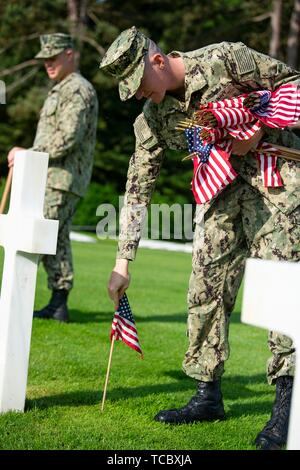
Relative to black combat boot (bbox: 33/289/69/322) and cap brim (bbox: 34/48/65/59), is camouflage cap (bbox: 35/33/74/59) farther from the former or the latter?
black combat boot (bbox: 33/289/69/322)

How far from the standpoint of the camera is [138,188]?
15.1 ft

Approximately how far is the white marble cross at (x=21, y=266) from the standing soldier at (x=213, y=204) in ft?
1.60

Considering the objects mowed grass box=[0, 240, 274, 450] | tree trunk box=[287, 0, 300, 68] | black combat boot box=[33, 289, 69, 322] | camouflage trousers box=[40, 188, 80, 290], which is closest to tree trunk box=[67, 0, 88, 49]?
tree trunk box=[287, 0, 300, 68]

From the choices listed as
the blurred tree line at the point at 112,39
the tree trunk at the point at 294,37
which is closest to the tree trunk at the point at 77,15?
the blurred tree line at the point at 112,39

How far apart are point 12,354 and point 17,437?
0.47 meters

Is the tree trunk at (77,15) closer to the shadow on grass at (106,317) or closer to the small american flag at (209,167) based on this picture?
the shadow on grass at (106,317)

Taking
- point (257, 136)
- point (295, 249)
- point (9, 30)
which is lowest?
point (295, 249)

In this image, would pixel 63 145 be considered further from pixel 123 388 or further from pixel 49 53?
pixel 123 388

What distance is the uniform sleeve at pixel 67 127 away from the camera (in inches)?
303

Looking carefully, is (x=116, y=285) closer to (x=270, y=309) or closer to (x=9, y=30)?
(x=270, y=309)

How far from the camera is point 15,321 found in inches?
164

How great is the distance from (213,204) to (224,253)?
10.3 inches

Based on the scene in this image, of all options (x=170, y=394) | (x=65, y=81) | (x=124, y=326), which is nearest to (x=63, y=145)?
(x=65, y=81)

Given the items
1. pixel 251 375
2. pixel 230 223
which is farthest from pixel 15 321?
pixel 251 375
